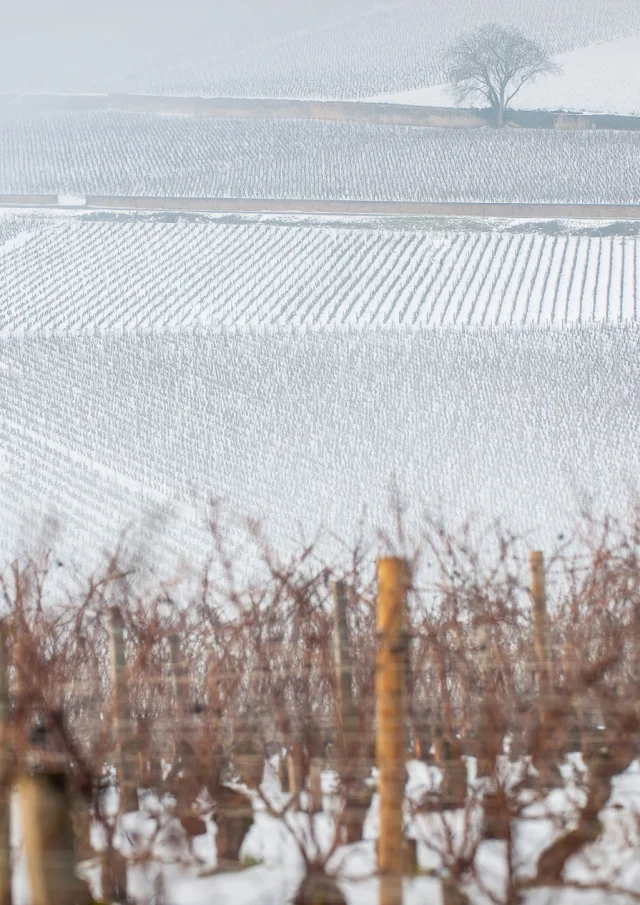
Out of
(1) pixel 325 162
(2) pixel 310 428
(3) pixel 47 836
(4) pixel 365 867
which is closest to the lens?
(3) pixel 47 836

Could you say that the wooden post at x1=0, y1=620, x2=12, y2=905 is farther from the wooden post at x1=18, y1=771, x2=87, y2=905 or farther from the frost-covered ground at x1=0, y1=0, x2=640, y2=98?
the frost-covered ground at x1=0, y1=0, x2=640, y2=98

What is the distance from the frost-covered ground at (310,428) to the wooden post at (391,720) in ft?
31.0

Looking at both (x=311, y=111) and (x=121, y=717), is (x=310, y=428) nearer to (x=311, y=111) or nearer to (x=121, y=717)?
(x=121, y=717)

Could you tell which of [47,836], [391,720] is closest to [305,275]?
[47,836]

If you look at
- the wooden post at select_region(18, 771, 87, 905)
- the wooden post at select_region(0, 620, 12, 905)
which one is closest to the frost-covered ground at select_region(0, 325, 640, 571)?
the wooden post at select_region(0, 620, 12, 905)

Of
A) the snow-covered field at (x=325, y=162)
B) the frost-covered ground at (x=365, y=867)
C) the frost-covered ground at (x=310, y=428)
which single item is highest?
the snow-covered field at (x=325, y=162)

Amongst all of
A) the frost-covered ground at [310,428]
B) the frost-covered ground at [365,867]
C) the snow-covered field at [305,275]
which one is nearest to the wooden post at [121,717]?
the frost-covered ground at [365,867]

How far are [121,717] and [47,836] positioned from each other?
67 centimetres

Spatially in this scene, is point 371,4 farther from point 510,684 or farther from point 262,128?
point 510,684

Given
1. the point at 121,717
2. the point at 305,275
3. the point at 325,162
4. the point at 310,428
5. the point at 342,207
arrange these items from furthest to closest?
the point at 325,162
the point at 342,207
the point at 305,275
the point at 310,428
the point at 121,717

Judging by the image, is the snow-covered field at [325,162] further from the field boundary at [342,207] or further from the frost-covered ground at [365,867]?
the frost-covered ground at [365,867]

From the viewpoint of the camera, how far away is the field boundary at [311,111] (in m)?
44.5

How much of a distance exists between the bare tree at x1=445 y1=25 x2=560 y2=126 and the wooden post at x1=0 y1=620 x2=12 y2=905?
44716 mm

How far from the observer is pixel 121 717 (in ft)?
13.3
